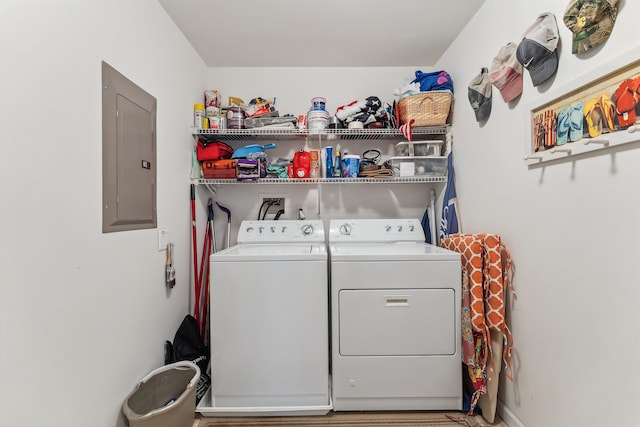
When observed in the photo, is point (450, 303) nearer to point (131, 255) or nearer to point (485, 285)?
point (485, 285)

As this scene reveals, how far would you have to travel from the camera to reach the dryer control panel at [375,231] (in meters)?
2.15

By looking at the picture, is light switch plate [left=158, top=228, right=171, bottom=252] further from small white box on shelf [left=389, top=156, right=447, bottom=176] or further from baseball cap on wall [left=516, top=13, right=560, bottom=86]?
baseball cap on wall [left=516, top=13, right=560, bottom=86]

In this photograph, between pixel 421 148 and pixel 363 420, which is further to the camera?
pixel 421 148

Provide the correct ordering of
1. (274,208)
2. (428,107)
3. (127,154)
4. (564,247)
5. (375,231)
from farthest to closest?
(274,208) → (375,231) → (428,107) → (127,154) → (564,247)

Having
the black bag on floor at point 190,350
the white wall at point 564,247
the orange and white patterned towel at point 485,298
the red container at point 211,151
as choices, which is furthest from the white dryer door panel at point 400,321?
the red container at point 211,151

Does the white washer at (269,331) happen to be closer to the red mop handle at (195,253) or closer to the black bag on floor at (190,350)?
the black bag on floor at (190,350)

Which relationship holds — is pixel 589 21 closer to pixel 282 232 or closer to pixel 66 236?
pixel 282 232

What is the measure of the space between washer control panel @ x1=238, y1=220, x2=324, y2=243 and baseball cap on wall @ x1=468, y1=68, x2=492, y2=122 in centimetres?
128

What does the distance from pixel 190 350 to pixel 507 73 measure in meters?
2.41

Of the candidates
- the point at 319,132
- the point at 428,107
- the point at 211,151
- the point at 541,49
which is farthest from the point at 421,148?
the point at 211,151

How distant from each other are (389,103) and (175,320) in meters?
2.33

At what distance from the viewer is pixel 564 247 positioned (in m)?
1.17

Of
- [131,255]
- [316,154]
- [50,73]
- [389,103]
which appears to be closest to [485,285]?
[316,154]

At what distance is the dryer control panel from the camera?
7.06 feet
